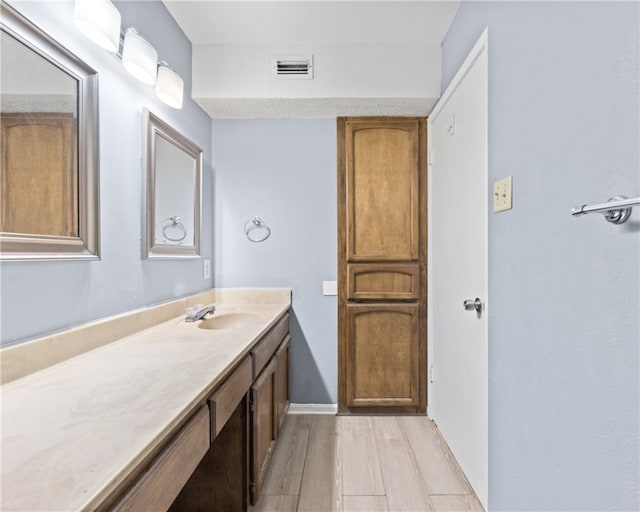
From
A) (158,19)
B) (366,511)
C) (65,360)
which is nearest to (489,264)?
(366,511)

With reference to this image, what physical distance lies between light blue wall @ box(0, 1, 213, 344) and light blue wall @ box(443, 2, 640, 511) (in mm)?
1531

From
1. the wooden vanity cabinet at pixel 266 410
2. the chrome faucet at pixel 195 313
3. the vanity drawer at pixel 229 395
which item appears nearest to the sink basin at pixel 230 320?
the chrome faucet at pixel 195 313

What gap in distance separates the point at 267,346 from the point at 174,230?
2.78 ft

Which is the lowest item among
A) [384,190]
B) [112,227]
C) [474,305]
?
[474,305]

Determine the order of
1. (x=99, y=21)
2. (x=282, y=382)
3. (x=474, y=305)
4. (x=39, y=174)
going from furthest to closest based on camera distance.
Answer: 1. (x=282, y=382)
2. (x=474, y=305)
3. (x=99, y=21)
4. (x=39, y=174)

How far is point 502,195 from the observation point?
51.3 inches

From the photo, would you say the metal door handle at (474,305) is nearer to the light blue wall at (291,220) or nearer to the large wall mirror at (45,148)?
the light blue wall at (291,220)

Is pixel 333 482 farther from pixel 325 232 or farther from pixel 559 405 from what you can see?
pixel 325 232

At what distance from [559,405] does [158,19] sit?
2382 millimetres

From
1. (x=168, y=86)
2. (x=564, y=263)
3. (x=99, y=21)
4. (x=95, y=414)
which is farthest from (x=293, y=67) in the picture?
(x=95, y=414)

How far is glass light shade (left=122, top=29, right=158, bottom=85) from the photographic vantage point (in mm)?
1397

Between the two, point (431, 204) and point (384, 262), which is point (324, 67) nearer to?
point (431, 204)

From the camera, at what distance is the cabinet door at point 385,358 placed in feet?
7.98

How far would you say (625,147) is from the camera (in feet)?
Result: 2.44
